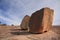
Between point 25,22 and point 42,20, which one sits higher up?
point 42,20

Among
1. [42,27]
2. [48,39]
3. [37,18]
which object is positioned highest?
[37,18]

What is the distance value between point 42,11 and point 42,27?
6.54 feet

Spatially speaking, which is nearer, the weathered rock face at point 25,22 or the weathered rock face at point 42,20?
the weathered rock face at point 42,20

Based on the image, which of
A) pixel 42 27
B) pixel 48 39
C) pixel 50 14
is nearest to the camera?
pixel 48 39

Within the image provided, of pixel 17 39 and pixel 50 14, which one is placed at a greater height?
pixel 50 14

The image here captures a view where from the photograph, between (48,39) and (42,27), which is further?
(42,27)

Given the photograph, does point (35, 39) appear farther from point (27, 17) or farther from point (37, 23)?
point (27, 17)

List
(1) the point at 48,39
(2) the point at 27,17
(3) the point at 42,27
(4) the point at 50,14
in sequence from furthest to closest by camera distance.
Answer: (2) the point at 27,17 → (4) the point at 50,14 → (3) the point at 42,27 → (1) the point at 48,39

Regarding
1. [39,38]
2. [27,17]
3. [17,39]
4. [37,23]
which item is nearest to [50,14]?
[37,23]

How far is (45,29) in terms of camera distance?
1533cm

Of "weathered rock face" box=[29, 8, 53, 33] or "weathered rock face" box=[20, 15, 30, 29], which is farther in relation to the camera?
"weathered rock face" box=[20, 15, 30, 29]

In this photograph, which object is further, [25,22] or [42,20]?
[25,22]

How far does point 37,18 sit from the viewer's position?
52.7ft

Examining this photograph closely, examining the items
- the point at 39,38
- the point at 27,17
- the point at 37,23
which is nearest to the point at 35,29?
the point at 37,23
